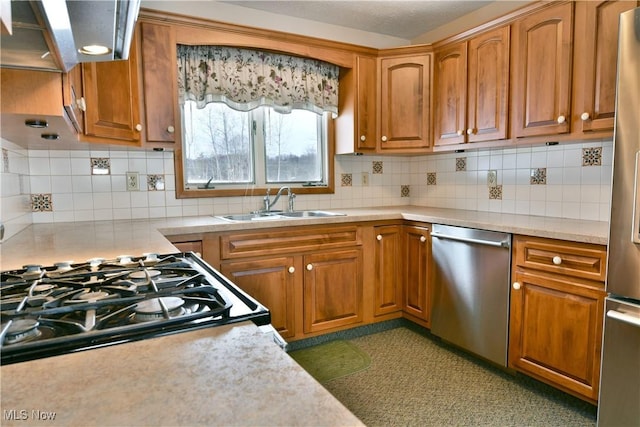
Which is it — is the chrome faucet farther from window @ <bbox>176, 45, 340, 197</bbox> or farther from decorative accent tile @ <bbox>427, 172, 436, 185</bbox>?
decorative accent tile @ <bbox>427, 172, 436, 185</bbox>

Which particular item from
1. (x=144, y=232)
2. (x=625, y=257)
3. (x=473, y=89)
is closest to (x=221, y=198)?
(x=144, y=232)

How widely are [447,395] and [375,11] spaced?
2.62 metres

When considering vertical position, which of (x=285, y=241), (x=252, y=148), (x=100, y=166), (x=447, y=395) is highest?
(x=252, y=148)

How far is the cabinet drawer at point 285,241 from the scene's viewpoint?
90.1 inches

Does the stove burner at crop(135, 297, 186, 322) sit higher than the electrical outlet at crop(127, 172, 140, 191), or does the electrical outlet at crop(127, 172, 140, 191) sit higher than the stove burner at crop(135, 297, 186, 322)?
the electrical outlet at crop(127, 172, 140, 191)

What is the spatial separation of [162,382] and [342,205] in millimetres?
2788

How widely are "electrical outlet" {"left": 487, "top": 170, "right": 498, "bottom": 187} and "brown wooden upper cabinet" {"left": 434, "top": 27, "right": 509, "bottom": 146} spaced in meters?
0.37

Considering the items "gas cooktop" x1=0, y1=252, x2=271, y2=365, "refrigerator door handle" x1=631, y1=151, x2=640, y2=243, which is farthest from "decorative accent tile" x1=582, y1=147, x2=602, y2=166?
"gas cooktop" x1=0, y1=252, x2=271, y2=365

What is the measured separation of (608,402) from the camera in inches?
62.0

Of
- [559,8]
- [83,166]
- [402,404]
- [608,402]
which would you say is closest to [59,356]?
[402,404]

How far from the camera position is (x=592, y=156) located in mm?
2266

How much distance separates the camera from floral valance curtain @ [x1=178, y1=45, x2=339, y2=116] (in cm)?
258

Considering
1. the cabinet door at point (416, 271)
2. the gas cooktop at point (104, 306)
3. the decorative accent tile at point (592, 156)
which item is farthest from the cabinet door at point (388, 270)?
the gas cooktop at point (104, 306)

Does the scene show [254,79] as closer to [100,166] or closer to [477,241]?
[100,166]
